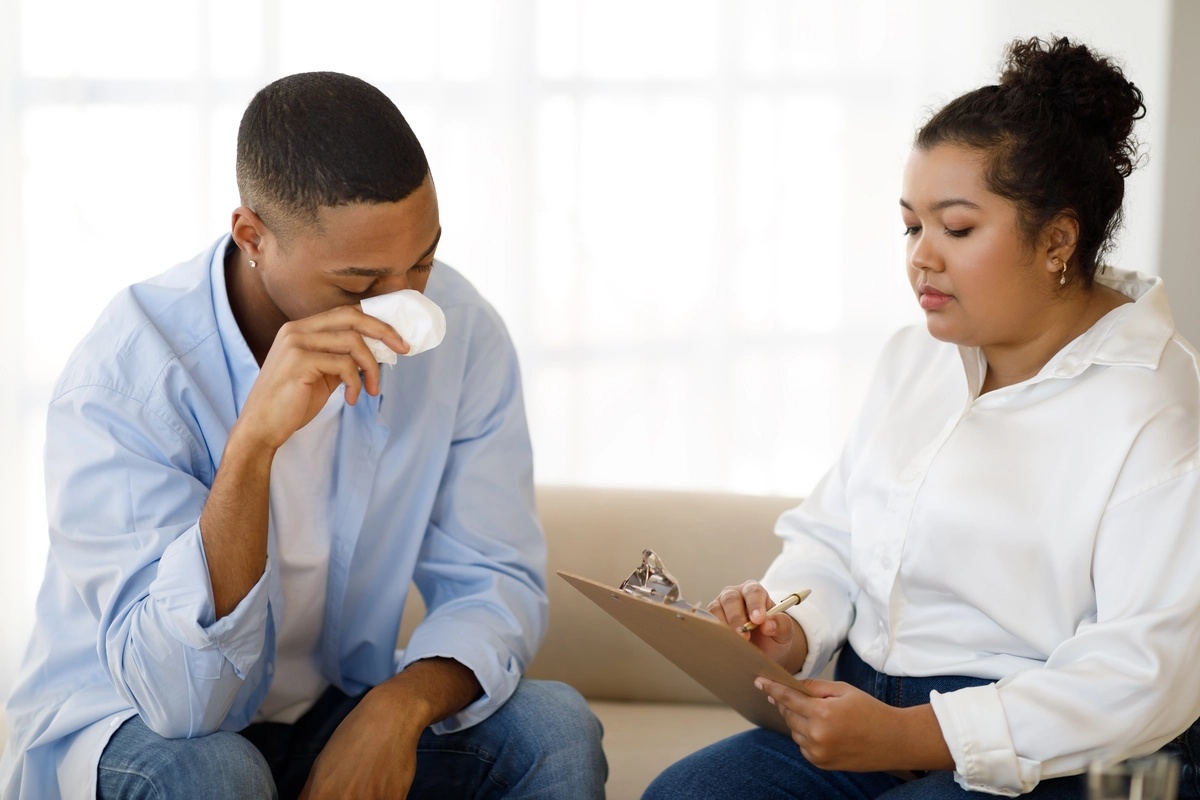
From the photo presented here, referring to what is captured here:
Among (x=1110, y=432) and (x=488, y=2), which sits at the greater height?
(x=488, y=2)

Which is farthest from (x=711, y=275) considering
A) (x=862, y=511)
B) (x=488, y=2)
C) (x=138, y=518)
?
(x=138, y=518)

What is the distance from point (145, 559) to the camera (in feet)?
4.72

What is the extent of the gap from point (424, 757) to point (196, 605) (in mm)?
459

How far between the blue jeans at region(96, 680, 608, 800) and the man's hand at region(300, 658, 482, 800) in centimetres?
8

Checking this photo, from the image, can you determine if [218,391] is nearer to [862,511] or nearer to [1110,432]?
[862,511]

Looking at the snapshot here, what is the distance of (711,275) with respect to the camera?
2.75 metres

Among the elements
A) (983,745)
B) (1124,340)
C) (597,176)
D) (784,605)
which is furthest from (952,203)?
(597,176)

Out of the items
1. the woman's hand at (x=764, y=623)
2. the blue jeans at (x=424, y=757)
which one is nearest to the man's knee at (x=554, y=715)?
the blue jeans at (x=424, y=757)

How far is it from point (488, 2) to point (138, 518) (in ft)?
5.63

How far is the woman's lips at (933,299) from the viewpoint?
4.97 ft

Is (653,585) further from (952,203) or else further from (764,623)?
(952,203)

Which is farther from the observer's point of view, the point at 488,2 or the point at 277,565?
the point at 488,2

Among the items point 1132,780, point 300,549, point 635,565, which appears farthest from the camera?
point 635,565

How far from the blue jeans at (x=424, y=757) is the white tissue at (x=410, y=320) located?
527 millimetres
